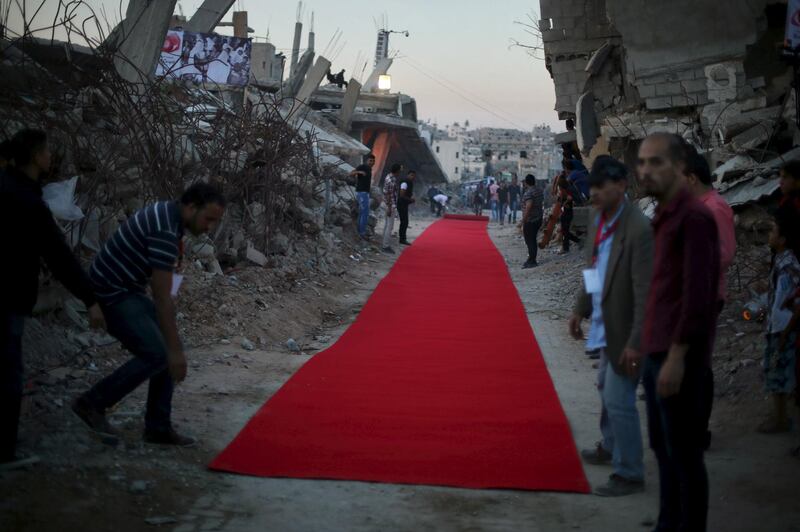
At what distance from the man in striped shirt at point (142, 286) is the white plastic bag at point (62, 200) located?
180 cm

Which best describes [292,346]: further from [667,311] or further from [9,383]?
[667,311]

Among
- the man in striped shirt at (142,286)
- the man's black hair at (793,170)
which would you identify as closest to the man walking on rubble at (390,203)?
the man's black hair at (793,170)

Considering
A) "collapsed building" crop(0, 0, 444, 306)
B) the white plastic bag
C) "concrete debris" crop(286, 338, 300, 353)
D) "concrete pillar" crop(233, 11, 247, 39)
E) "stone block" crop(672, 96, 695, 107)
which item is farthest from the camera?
"concrete pillar" crop(233, 11, 247, 39)

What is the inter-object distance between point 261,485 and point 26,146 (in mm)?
2070

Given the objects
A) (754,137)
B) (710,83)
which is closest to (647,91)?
(710,83)

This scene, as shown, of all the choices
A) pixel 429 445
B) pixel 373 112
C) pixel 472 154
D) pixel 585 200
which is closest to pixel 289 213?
pixel 585 200

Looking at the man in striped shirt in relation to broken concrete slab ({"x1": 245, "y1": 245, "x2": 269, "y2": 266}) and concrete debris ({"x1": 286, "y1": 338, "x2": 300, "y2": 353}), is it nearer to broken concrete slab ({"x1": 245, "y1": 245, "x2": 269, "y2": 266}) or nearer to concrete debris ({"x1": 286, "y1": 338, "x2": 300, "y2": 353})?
concrete debris ({"x1": 286, "y1": 338, "x2": 300, "y2": 353})

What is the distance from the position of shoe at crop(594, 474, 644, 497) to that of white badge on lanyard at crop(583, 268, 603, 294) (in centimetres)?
97

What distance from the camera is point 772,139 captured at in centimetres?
1088

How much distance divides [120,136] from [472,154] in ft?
326

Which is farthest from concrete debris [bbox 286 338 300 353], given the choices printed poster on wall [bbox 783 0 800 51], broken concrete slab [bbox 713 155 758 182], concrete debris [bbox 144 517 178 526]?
printed poster on wall [bbox 783 0 800 51]

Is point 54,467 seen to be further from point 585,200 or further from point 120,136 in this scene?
point 585,200

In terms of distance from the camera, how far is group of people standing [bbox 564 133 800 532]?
355 centimetres

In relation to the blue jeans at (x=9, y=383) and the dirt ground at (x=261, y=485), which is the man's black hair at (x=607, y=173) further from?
the blue jeans at (x=9, y=383)
